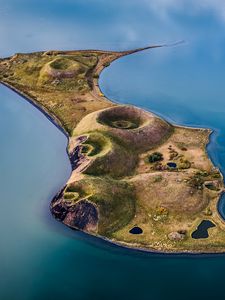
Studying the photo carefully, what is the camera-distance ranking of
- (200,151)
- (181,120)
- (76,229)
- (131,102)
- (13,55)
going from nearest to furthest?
(76,229)
(200,151)
(181,120)
(131,102)
(13,55)

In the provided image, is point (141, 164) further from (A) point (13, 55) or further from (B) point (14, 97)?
(A) point (13, 55)

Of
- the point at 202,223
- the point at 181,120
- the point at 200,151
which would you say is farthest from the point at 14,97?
the point at 202,223

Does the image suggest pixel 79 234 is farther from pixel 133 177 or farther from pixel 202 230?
pixel 202 230

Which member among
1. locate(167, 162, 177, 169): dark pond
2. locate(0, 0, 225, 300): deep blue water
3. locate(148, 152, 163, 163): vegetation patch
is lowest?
locate(0, 0, 225, 300): deep blue water

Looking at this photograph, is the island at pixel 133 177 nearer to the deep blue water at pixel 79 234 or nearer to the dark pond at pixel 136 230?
the dark pond at pixel 136 230

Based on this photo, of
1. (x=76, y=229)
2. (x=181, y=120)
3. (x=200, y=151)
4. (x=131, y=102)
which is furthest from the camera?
(x=131, y=102)

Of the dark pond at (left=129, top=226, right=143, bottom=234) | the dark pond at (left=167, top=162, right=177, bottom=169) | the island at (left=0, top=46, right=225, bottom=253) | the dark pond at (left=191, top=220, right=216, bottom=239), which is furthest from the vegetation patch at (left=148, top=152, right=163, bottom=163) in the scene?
the dark pond at (left=129, top=226, right=143, bottom=234)

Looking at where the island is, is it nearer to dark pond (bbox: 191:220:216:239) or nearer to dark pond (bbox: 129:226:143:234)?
dark pond (bbox: 191:220:216:239)
